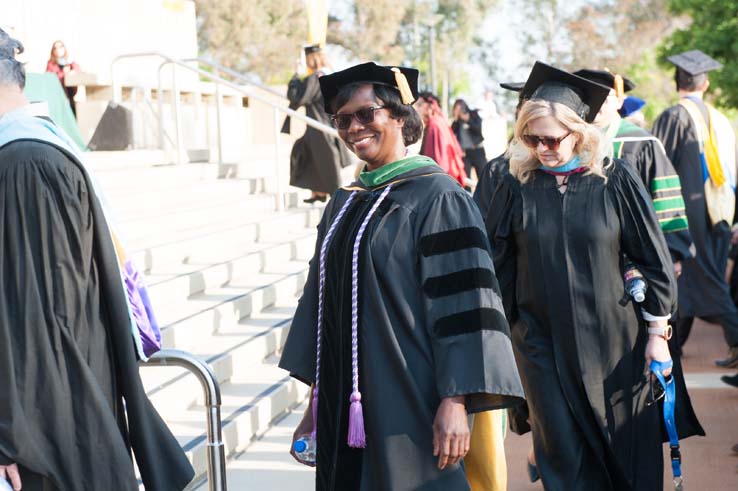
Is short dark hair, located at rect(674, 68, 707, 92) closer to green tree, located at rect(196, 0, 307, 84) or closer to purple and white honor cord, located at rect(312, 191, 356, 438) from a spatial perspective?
purple and white honor cord, located at rect(312, 191, 356, 438)

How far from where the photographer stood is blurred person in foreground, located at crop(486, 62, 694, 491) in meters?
4.40

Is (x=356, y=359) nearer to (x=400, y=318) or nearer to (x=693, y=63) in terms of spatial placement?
(x=400, y=318)

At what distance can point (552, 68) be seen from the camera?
445 centimetres

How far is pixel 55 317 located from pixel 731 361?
20.0ft

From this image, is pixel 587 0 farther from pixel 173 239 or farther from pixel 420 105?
pixel 173 239

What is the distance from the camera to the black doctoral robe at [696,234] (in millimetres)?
8258

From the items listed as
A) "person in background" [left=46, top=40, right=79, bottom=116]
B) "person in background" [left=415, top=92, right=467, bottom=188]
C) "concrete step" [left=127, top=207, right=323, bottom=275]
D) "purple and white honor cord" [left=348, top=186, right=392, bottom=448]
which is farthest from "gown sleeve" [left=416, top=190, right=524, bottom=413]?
"person in background" [left=46, top=40, right=79, bottom=116]

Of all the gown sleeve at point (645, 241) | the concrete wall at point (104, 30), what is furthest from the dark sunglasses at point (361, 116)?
the concrete wall at point (104, 30)

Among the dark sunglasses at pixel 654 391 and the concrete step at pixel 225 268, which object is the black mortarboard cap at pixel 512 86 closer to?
the dark sunglasses at pixel 654 391

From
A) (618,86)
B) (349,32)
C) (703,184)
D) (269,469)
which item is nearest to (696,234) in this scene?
(703,184)

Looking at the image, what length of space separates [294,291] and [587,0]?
4969 centimetres

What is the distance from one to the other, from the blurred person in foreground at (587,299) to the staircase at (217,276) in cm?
163

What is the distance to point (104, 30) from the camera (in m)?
19.1

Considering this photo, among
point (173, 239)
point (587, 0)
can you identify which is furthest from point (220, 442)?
point (587, 0)
